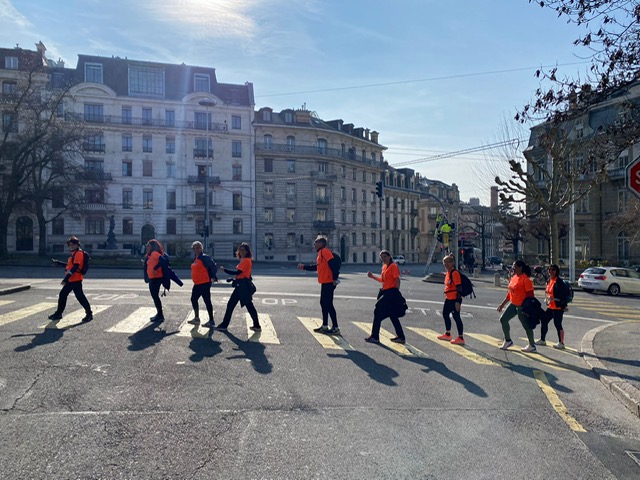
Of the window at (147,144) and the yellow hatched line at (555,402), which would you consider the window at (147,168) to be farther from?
the yellow hatched line at (555,402)

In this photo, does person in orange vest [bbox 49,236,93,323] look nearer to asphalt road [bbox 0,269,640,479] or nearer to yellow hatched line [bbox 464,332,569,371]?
asphalt road [bbox 0,269,640,479]

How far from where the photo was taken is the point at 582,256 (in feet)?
173

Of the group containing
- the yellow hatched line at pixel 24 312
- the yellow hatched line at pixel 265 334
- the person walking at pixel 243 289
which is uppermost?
the person walking at pixel 243 289

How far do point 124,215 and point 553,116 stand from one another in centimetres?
5696

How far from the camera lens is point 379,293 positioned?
10.4m

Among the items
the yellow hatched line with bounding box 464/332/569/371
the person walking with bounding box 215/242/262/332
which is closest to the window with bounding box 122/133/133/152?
the person walking with bounding box 215/242/262/332

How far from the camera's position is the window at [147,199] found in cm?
6122

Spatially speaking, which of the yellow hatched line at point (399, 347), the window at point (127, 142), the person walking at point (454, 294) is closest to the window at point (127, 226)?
the window at point (127, 142)

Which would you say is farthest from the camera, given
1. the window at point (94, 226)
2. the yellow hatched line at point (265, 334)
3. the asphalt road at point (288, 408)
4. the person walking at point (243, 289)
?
the window at point (94, 226)

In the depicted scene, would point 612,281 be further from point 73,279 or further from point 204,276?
point 73,279

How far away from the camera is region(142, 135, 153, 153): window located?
6147 cm

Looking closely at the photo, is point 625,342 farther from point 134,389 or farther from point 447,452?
point 134,389

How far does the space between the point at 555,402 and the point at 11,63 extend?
62759 millimetres

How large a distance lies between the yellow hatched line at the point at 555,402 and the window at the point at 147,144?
58522 mm
